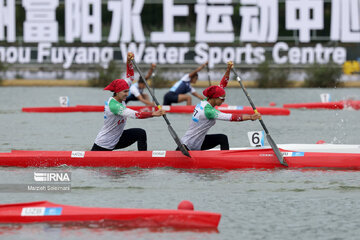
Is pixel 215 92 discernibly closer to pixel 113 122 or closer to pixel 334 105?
pixel 113 122

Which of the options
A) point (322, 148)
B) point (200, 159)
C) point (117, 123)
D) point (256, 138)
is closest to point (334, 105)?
point (322, 148)

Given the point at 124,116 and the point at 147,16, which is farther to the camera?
the point at 147,16

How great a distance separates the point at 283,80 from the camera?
3575 centimetres

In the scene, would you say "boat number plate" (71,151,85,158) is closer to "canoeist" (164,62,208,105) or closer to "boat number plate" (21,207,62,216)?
"boat number plate" (21,207,62,216)

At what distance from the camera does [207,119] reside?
1271cm

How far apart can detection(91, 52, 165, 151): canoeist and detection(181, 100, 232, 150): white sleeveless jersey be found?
76cm

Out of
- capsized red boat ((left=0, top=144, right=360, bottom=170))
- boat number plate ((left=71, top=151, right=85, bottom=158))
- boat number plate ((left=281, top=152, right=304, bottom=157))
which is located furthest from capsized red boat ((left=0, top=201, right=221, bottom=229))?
boat number plate ((left=281, top=152, right=304, bottom=157))

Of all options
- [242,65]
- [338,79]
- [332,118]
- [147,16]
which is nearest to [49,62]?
[147,16]

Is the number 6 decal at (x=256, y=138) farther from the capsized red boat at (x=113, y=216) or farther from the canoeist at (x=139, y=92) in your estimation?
the canoeist at (x=139, y=92)

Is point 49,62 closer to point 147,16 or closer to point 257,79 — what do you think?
point 147,16

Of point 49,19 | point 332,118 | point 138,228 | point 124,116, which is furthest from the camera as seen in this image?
point 49,19

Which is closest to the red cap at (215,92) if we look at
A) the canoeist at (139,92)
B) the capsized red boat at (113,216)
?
the capsized red boat at (113,216)

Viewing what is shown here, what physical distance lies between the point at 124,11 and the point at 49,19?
10.8ft

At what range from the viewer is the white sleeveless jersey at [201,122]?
41.2ft
